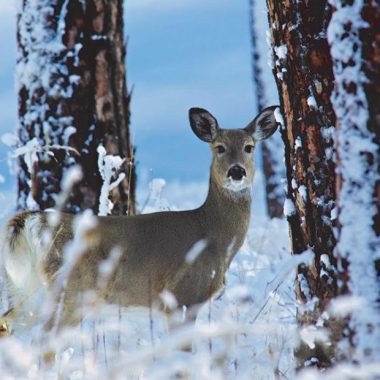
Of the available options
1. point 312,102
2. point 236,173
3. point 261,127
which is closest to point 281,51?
point 312,102

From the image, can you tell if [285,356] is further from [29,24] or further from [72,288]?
[29,24]

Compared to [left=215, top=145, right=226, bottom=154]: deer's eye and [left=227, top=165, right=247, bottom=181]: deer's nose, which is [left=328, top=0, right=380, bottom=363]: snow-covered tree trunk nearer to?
[left=227, top=165, right=247, bottom=181]: deer's nose

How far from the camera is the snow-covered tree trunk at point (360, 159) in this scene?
9.55 ft

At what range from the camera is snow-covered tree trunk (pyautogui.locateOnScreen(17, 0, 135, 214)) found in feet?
24.0

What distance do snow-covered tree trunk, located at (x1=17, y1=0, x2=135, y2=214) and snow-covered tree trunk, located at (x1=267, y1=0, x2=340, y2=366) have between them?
338cm

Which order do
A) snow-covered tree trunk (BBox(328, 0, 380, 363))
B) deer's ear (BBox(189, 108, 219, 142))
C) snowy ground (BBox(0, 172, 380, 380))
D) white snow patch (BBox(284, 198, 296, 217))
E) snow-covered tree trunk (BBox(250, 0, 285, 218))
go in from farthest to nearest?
snow-covered tree trunk (BBox(250, 0, 285, 218)), deer's ear (BBox(189, 108, 219, 142)), white snow patch (BBox(284, 198, 296, 217)), snow-covered tree trunk (BBox(328, 0, 380, 363)), snowy ground (BBox(0, 172, 380, 380))

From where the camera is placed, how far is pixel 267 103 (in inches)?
590

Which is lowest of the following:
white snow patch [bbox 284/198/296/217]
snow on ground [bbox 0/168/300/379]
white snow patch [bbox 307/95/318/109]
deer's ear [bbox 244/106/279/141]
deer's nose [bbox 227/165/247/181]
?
snow on ground [bbox 0/168/300/379]

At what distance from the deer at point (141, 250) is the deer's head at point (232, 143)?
11mm

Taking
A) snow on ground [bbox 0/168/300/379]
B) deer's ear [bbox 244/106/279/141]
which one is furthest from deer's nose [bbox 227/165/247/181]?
snow on ground [bbox 0/168/300/379]

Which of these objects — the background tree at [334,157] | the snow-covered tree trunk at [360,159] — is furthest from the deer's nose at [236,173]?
the snow-covered tree trunk at [360,159]

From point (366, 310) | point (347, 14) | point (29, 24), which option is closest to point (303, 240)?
point (366, 310)

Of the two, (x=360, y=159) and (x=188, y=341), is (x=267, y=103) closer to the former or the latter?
(x=360, y=159)

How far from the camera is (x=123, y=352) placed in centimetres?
473
